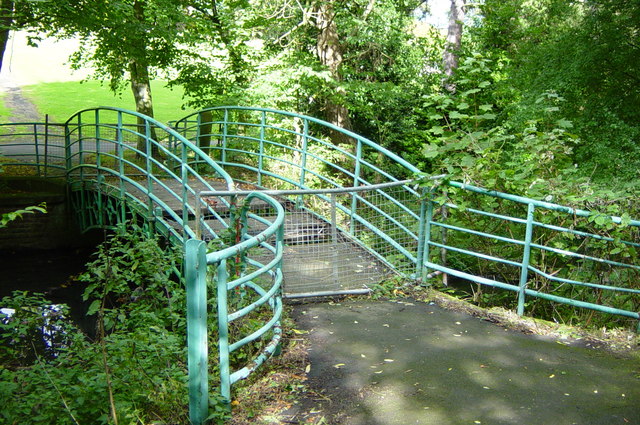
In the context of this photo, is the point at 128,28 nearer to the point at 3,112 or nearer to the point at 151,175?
the point at 151,175

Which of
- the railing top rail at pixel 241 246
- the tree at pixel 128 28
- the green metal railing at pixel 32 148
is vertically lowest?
the green metal railing at pixel 32 148

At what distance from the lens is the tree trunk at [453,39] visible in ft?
55.7

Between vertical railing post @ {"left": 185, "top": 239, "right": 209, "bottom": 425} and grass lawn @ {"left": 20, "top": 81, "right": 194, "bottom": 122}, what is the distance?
98.8 feet

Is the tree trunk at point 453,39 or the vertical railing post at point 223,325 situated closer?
the vertical railing post at point 223,325

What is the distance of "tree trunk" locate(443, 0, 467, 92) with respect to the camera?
668 inches

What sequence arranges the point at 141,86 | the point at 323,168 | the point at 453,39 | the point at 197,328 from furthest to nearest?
1. the point at 453,39
2. the point at 141,86
3. the point at 323,168
4. the point at 197,328

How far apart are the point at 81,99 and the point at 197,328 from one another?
36.7 meters

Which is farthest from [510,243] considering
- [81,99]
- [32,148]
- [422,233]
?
[81,99]

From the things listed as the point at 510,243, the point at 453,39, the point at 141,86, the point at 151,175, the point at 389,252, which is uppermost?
the point at 453,39

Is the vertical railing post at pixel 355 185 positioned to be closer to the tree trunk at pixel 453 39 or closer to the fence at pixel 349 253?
the fence at pixel 349 253

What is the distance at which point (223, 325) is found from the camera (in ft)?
11.0

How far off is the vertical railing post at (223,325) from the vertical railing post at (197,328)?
134 millimetres

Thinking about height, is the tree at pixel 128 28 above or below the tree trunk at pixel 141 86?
above

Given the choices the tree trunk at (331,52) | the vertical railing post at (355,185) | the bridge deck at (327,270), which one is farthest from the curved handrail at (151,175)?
the tree trunk at (331,52)
